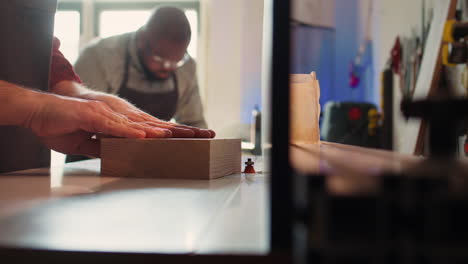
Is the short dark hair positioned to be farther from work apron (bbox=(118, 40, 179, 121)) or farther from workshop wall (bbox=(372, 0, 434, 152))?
workshop wall (bbox=(372, 0, 434, 152))

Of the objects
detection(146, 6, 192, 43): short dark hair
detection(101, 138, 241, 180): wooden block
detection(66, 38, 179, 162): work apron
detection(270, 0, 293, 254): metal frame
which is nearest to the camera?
detection(270, 0, 293, 254): metal frame

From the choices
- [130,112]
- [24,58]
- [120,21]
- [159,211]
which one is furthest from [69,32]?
[159,211]

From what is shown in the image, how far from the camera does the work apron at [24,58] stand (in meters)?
1.04

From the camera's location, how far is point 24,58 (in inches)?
43.5

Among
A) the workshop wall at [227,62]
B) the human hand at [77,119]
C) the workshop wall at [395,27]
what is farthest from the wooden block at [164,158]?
the workshop wall at [227,62]

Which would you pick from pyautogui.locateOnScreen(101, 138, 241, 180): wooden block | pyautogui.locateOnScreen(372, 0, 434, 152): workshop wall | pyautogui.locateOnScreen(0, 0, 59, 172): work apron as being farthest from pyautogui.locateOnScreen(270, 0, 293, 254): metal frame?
pyautogui.locateOnScreen(372, 0, 434, 152): workshop wall

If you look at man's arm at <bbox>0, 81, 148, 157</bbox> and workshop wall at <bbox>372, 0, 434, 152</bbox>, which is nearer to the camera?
man's arm at <bbox>0, 81, 148, 157</bbox>

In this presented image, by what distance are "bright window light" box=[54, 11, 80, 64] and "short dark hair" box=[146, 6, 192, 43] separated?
2282 mm

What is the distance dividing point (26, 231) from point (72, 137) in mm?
704

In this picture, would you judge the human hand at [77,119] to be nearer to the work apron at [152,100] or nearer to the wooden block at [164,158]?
the wooden block at [164,158]

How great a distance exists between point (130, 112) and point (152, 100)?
228cm

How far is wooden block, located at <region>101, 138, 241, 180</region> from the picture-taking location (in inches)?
Answer: 32.1

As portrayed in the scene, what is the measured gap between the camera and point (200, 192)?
2.12ft

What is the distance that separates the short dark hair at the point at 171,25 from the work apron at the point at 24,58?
1.46 meters
